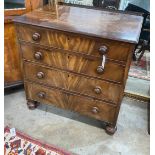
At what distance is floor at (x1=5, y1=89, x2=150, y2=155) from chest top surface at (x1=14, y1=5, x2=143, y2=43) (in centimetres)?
87

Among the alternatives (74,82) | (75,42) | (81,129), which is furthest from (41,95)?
(75,42)

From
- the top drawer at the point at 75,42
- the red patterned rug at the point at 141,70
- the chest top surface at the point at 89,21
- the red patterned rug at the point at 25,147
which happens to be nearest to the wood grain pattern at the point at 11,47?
the chest top surface at the point at 89,21

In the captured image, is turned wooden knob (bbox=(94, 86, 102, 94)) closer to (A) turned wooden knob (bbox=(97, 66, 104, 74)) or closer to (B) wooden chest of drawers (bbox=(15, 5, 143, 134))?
(B) wooden chest of drawers (bbox=(15, 5, 143, 134))

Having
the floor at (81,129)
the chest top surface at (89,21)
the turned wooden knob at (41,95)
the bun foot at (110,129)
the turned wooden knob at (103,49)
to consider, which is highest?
the chest top surface at (89,21)

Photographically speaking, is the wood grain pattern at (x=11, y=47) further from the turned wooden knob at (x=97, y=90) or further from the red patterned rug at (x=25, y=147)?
the turned wooden knob at (x=97, y=90)

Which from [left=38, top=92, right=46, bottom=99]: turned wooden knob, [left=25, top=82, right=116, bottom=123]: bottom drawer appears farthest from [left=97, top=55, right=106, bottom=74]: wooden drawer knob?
[left=38, top=92, right=46, bottom=99]: turned wooden knob

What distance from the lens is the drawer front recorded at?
4.50ft

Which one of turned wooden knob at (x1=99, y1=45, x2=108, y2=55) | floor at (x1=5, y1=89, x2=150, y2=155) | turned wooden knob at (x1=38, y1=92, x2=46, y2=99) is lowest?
floor at (x1=5, y1=89, x2=150, y2=155)

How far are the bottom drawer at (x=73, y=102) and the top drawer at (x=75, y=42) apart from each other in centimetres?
40

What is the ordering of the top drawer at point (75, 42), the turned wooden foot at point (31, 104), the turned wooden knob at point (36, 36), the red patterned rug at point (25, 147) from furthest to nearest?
the turned wooden foot at point (31, 104), the red patterned rug at point (25, 147), the turned wooden knob at point (36, 36), the top drawer at point (75, 42)

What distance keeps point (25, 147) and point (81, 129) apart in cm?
49

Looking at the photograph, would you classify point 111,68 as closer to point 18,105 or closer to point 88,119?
point 88,119

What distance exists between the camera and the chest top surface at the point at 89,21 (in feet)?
4.00
